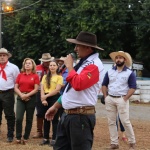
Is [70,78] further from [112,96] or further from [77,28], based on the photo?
[77,28]

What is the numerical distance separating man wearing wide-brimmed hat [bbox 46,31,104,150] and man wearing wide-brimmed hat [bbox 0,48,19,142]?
356 cm

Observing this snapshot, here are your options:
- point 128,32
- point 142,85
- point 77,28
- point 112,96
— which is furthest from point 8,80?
point 128,32

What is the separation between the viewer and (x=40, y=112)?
8.51m

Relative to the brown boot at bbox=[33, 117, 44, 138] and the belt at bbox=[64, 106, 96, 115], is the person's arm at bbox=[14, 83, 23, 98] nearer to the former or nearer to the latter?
the brown boot at bbox=[33, 117, 44, 138]

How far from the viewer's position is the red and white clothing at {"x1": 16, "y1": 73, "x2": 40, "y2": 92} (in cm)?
805

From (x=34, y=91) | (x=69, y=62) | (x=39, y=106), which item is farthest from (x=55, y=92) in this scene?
(x=69, y=62)

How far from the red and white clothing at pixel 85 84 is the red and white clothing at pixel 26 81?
335 centimetres

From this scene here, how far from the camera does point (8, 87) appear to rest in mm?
8203

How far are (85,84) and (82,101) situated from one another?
0.28 meters

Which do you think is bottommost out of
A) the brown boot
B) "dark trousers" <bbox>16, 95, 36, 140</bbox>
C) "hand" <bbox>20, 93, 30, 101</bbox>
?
the brown boot

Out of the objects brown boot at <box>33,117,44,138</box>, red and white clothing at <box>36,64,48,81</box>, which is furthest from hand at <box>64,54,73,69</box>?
brown boot at <box>33,117,44,138</box>

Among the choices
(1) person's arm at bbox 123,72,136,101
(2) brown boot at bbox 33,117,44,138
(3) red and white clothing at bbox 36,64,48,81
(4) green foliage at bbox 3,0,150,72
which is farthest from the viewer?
(4) green foliage at bbox 3,0,150,72

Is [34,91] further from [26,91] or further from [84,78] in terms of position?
[84,78]

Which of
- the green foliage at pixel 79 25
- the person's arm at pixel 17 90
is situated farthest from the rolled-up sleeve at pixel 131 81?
the green foliage at pixel 79 25
